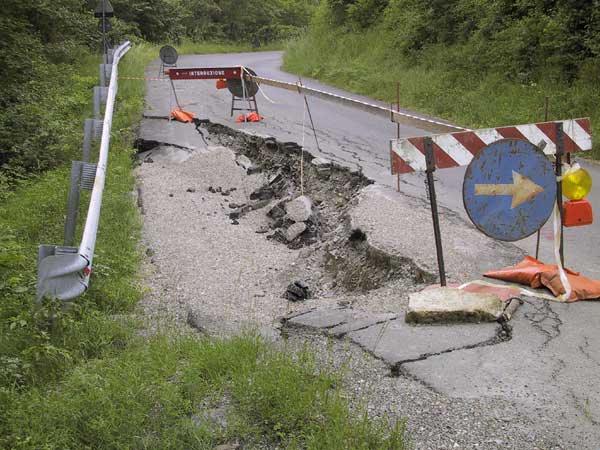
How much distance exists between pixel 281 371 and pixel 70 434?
113cm

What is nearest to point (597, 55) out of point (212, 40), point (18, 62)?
point (18, 62)

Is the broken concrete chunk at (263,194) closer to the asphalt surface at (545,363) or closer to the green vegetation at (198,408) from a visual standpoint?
the asphalt surface at (545,363)

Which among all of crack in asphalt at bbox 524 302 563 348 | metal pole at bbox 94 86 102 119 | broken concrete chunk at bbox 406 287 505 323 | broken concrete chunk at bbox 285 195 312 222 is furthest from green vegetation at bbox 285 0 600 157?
metal pole at bbox 94 86 102 119

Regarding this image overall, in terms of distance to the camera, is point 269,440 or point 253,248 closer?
point 269,440

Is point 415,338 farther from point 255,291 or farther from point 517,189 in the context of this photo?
point 255,291

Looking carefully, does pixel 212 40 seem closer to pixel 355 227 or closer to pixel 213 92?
pixel 213 92

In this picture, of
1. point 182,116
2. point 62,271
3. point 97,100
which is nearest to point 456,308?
point 62,271

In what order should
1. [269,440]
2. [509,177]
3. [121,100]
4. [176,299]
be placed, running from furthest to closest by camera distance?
[121,100], [176,299], [509,177], [269,440]

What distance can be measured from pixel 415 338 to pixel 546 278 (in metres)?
1.47

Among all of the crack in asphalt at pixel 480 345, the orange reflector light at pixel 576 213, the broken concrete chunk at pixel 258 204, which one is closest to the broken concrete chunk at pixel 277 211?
the broken concrete chunk at pixel 258 204

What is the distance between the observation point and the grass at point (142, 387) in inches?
126

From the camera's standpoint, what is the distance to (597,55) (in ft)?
45.7

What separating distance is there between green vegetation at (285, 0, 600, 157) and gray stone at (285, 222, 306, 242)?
247 inches

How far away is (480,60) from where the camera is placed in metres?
17.7
